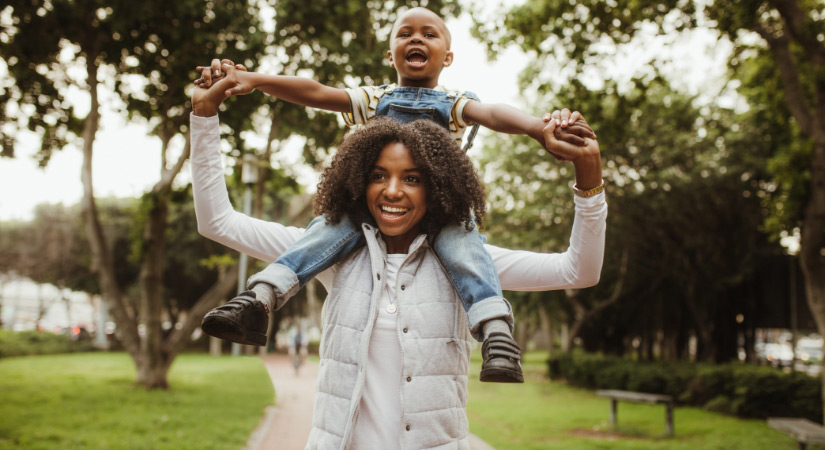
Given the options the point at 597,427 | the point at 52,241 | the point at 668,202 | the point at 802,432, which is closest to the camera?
the point at 802,432

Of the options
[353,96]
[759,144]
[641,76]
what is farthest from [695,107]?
[353,96]

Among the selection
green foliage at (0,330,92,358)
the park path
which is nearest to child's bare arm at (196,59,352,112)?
the park path

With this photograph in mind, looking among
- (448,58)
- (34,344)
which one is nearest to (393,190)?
(448,58)

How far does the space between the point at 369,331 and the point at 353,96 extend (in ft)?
3.05

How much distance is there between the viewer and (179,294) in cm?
3938

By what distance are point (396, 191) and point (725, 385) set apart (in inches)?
637

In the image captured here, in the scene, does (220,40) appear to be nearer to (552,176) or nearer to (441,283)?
(441,283)

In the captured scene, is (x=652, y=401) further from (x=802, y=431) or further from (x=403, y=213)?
(x=403, y=213)

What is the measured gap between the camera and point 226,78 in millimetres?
2104

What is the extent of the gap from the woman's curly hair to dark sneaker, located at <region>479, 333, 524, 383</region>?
1.57 feet

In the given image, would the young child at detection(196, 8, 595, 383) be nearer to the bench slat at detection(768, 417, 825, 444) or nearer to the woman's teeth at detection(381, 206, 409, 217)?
the woman's teeth at detection(381, 206, 409, 217)

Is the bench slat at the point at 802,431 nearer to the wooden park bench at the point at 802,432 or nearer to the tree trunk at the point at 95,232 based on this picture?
the wooden park bench at the point at 802,432

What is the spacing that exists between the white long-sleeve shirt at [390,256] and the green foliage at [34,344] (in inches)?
1211

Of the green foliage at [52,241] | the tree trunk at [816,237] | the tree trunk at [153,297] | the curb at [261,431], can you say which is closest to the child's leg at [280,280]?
the curb at [261,431]
